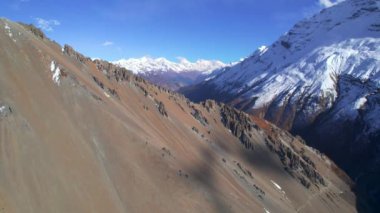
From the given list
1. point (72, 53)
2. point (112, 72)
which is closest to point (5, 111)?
point (72, 53)

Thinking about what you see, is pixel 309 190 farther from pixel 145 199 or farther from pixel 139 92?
pixel 145 199

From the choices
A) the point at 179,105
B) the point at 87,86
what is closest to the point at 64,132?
the point at 87,86

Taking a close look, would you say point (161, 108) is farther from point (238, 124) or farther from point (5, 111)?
point (5, 111)

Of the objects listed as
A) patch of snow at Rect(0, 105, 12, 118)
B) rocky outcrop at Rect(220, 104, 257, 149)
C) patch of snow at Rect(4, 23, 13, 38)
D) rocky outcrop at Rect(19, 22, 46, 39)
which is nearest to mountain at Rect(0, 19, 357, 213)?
patch of snow at Rect(0, 105, 12, 118)

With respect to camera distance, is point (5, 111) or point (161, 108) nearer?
point (5, 111)

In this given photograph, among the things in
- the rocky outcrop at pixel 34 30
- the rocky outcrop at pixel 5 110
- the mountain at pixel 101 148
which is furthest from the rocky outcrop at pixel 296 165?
the rocky outcrop at pixel 5 110

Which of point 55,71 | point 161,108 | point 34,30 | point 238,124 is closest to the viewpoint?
point 55,71

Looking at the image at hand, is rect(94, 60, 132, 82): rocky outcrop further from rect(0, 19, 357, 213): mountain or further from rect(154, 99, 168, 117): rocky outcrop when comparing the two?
rect(154, 99, 168, 117): rocky outcrop
